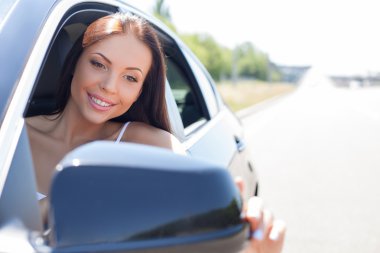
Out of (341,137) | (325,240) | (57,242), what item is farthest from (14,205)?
(341,137)

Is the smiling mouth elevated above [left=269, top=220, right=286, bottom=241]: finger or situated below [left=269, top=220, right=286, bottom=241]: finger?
above

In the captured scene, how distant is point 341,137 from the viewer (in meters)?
12.7

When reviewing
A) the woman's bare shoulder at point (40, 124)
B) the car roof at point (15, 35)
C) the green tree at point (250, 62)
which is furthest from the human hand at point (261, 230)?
the green tree at point (250, 62)

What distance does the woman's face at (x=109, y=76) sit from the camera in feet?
5.95

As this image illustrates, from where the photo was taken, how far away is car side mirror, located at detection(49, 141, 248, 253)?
931 millimetres

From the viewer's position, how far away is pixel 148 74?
2078 mm

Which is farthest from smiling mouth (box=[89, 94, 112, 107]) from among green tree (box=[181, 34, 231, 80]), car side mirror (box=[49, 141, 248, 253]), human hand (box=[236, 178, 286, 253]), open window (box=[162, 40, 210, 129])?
green tree (box=[181, 34, 231, 80])

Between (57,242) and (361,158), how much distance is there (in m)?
8.70

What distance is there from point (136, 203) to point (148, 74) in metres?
1.19

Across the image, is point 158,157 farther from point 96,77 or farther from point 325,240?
point 325,240

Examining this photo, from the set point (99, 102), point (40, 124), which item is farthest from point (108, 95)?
point (40, 124)

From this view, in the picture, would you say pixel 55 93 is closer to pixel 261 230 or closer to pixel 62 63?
pixel 62 63

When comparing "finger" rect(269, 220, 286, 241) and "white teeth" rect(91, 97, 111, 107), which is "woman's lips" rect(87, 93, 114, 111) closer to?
"white teeth" rect(91, 97, 111, 107)

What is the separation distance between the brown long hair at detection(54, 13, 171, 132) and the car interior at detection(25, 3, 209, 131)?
0.31ft
